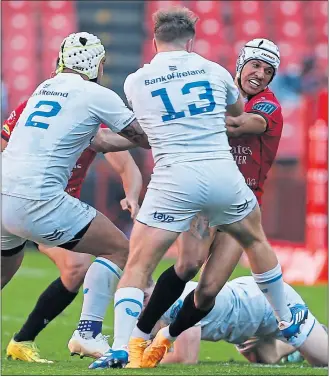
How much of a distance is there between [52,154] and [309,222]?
8.88 metres

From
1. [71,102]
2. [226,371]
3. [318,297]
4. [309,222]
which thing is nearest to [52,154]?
[71,102]

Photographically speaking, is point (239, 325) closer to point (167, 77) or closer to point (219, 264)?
point (219, 264)

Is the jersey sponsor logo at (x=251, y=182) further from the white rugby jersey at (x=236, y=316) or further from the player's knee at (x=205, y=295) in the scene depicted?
the white rugby jersey at (x=236, y=316)

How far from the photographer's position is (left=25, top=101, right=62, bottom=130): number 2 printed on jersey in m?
6.21

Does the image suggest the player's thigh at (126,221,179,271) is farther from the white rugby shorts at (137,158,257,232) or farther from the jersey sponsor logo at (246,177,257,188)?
the jersey sponsor logo at (246,177,257,188)

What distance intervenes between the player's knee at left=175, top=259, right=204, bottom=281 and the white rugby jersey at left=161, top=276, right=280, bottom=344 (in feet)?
1.85

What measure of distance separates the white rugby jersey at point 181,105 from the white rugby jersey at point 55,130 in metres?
0.21

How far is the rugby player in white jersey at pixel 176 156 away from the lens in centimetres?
588

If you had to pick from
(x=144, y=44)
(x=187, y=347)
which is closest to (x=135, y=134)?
(x=187, y=347)

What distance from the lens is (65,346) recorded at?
8.47 metres

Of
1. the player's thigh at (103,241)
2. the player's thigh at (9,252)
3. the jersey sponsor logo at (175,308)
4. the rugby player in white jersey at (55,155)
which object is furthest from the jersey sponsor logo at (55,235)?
the jersey sponsor logo at (175,308)

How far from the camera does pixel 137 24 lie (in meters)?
22.6

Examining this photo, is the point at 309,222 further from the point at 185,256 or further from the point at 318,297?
the point at 185,256

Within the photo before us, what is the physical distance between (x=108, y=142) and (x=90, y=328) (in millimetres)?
1143
